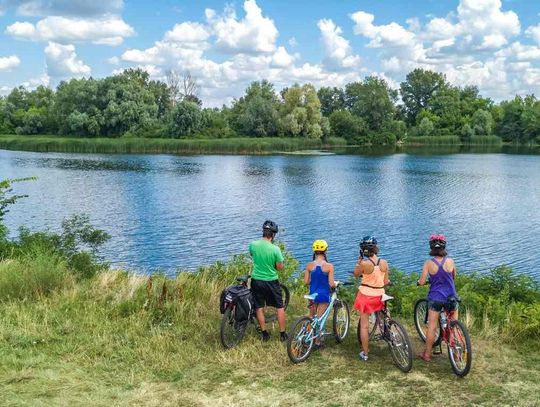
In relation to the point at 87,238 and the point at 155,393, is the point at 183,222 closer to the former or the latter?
the point at 87,238

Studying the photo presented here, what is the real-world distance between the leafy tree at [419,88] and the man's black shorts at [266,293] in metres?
144

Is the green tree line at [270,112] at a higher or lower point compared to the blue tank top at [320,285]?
higher

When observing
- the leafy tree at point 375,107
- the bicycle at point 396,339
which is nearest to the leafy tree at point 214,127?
the leafy tree at point 375,107

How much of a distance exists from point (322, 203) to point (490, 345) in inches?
1062

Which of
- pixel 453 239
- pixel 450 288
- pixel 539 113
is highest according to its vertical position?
pixel 539 113

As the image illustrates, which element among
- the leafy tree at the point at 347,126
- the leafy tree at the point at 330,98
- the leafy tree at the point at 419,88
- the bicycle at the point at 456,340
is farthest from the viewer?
the leafy tree at the point at 419,88

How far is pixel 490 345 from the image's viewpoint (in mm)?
8547

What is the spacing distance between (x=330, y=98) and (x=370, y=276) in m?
129

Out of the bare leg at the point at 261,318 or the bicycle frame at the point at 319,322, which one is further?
the bare leg at the point at 261,318

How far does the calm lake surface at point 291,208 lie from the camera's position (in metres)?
22.7

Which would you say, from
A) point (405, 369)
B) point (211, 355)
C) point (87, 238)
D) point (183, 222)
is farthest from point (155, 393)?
point (183, 222)

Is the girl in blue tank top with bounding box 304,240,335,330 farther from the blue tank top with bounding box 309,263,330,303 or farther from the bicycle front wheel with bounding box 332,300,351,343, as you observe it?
the bicycle front wheel with bounding box 332,300,351,343

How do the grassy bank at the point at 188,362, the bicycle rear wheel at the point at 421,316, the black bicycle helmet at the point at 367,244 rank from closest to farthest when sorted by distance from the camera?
the grassy bank at the point at 188,362 < the black bicycle helmet at the point at 367,244 < the bicycle rear wheel at the point at 421,316

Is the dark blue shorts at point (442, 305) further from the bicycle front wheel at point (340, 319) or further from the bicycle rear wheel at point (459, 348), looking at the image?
the bicycle front wheel at point (340, 319)
